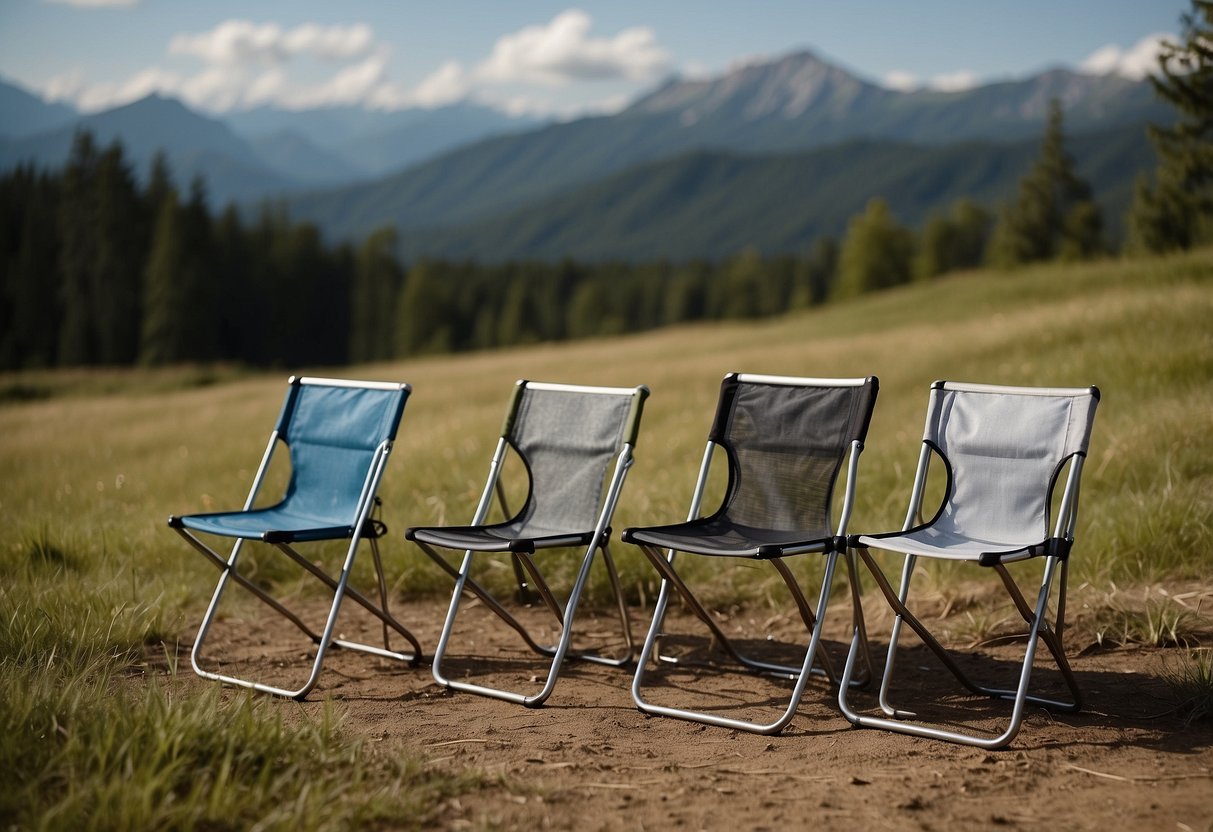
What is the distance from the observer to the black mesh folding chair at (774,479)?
4.19 meters

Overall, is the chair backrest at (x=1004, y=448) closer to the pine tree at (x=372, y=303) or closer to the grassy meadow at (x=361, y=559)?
the grassy meadow at (x=361, y=559)

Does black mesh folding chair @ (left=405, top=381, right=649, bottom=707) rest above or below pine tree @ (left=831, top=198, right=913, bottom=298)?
below

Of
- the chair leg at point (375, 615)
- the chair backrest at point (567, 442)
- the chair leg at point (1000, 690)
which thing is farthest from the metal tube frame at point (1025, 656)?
the chair leg at point (375, 615)

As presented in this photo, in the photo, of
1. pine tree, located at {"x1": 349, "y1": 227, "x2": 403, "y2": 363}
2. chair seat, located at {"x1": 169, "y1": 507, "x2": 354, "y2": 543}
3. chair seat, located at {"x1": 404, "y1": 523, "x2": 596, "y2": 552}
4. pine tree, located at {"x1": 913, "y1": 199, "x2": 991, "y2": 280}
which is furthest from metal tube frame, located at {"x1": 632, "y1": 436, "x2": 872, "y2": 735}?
pine tree, located at {"x1": 349, "y1": 227, "x2": 403, "y2": 363}

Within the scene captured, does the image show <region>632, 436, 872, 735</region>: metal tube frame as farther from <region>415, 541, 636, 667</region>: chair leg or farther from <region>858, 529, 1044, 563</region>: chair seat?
<region>415, 541, 636, 667</region>: chair leg

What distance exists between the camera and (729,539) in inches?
172

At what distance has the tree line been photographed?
5138 centimetres

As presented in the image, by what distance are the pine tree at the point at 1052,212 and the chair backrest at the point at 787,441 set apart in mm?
48866

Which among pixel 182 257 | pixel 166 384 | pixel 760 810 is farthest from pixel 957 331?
pixel 182 257

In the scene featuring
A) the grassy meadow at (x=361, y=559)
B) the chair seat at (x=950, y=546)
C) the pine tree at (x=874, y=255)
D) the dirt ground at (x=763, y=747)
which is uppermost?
the pine tree at (x=874, y=255)

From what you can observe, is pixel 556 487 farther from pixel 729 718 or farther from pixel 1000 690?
pixel 1000 690

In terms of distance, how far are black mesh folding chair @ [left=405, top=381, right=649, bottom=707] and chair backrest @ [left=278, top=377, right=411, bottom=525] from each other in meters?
0.47

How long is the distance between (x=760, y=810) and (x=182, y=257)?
210ft

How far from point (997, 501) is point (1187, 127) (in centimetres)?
1507
